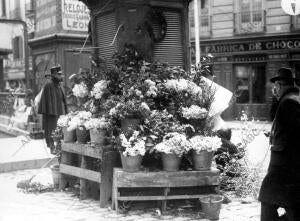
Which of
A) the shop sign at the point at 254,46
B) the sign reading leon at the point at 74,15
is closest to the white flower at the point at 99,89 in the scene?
the sign reading leon at the point at 74,15

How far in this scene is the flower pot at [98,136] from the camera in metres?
7.38

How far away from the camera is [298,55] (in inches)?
915

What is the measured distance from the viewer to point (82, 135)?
312 inches

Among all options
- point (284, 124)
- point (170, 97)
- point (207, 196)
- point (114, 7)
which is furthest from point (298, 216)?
point (114, 7)

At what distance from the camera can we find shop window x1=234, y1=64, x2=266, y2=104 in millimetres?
24719

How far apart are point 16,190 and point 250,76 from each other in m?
18.3

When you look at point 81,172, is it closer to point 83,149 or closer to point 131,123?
point 83,149

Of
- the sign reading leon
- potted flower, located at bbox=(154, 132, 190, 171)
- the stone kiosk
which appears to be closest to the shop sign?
the sign reading leon

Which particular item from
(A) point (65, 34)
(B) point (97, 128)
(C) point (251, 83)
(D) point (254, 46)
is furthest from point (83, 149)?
(D) point (254, 46)

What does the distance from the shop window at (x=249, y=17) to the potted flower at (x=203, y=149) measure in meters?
18.9

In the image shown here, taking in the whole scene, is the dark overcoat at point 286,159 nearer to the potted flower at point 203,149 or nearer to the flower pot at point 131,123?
the potted flower at point 203,149

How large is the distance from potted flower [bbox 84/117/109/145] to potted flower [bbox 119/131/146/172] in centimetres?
66

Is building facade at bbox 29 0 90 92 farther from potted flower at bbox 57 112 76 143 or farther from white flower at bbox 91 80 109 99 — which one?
white flower at bbox 91 80 109 99

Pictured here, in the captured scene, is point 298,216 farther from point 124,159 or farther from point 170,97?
point 170,97
